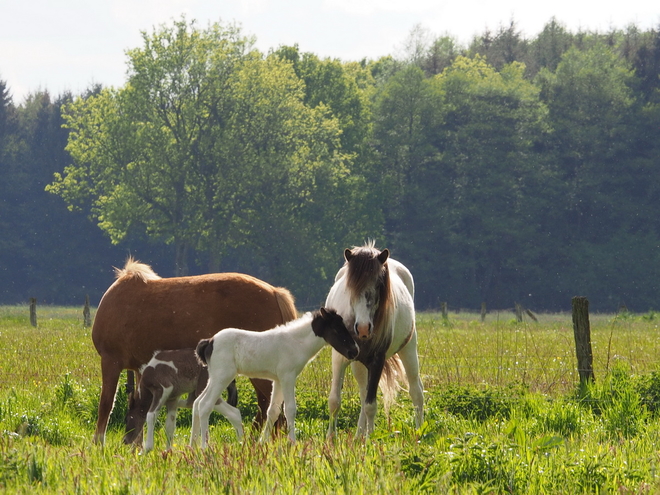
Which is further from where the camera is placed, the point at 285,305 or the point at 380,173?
the point at 380,173

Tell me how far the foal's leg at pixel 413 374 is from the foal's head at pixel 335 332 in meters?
1.67

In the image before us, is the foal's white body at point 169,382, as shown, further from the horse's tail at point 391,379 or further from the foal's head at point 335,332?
the horse's tail at point 391,379

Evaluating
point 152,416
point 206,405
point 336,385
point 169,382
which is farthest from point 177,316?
point 336,385

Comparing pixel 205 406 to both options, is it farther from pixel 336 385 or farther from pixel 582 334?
pixel 582 334

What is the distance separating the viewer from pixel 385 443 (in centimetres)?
638

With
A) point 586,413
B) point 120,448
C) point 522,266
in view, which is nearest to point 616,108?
point 522,266

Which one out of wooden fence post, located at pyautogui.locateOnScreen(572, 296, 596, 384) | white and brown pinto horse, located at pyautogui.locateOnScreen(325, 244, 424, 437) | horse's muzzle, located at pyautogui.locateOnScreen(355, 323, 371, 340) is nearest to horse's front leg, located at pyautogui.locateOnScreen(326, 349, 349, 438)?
white and brown pinto horse, located at pyautogui.locateOnScreen(325, 244, 424, 437)

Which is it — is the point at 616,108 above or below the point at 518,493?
above

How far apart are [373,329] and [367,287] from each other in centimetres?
40

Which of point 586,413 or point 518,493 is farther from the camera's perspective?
point 586,413

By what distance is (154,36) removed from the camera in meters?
50.3

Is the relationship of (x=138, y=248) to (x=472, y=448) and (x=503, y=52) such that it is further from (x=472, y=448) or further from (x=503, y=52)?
(x=472, y=448)

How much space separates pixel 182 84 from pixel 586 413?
44777mm

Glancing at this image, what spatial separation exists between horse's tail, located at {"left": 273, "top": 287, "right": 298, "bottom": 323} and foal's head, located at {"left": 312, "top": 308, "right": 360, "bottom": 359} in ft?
3.96
